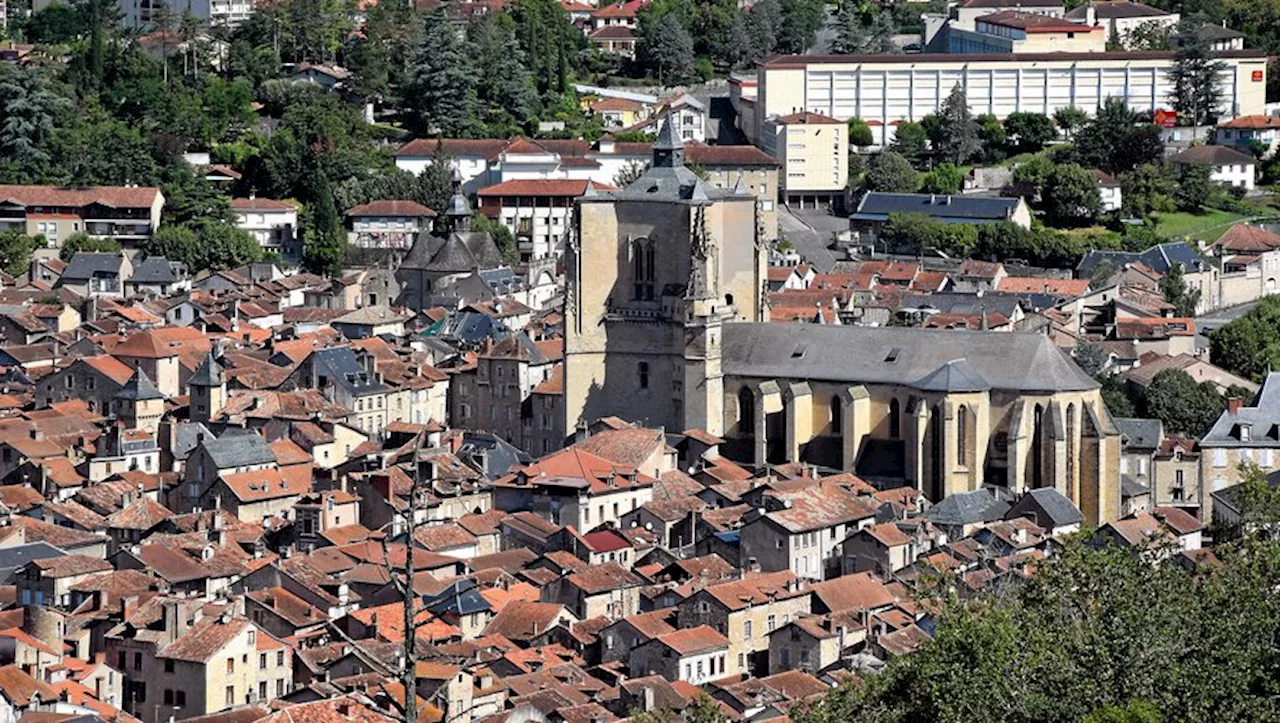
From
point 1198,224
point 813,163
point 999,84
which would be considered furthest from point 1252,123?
point 813,163

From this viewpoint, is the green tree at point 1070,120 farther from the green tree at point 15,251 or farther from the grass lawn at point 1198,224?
the green tree at point 15,251

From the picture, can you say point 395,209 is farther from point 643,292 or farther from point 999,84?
point 643,292

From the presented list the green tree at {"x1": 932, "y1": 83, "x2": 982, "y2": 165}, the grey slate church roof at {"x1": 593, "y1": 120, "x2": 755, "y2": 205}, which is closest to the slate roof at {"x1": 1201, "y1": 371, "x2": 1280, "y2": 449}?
the grey slate church roof at {"x1": 593, "y1": 120, "x2": 755, "y2": 205}

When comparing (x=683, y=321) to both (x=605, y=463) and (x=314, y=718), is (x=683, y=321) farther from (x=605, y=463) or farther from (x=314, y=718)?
(x=314, y=718)

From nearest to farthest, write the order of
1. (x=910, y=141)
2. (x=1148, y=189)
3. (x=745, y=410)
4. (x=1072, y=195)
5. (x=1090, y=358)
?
(x=745, y=410)
(x=1090, y=358)
(x=1072, y=195)
(x=1148, y=189)
(x=910, y=141)

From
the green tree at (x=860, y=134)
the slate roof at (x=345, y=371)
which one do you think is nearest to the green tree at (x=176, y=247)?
the slate roof at (x=345, y=371)
